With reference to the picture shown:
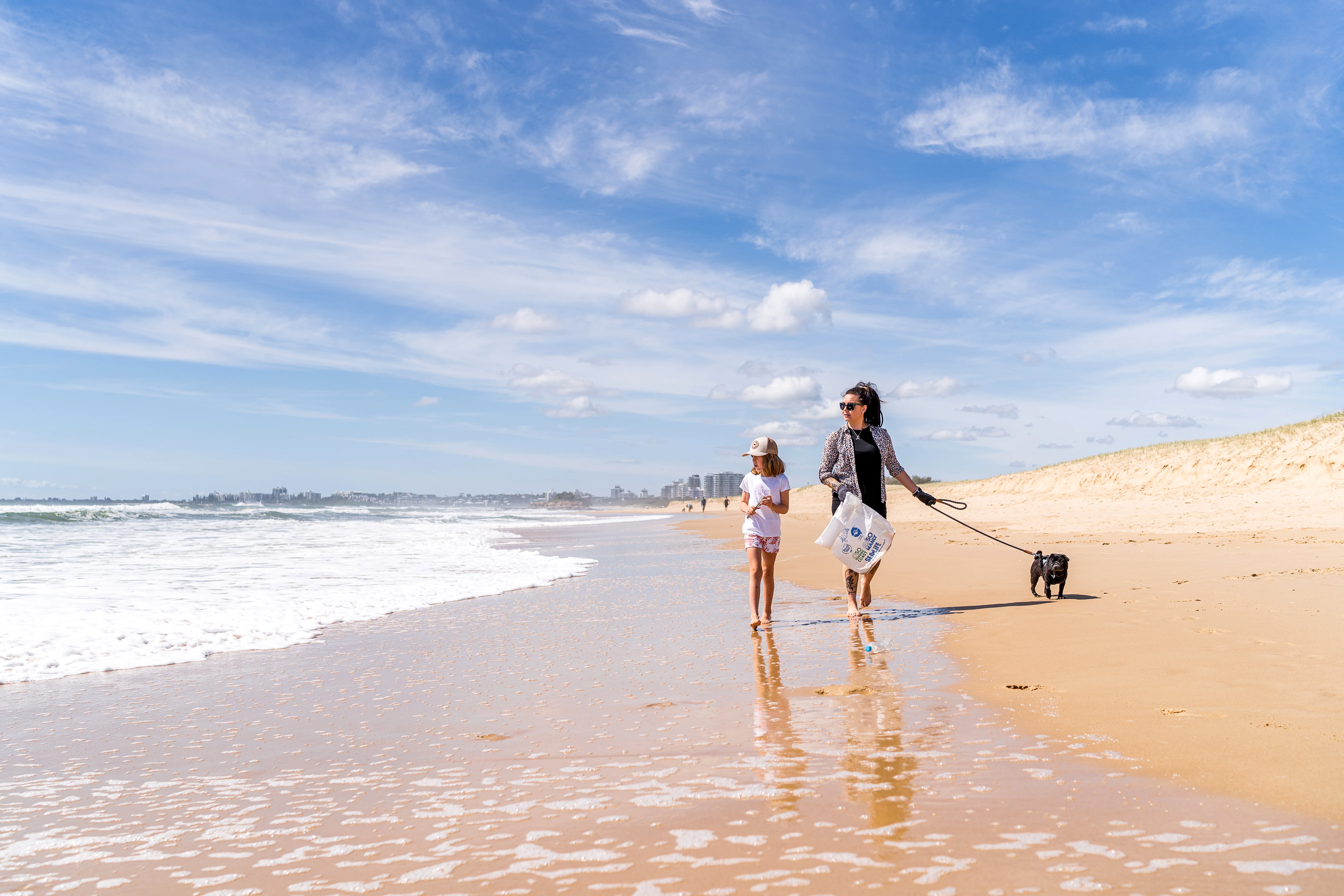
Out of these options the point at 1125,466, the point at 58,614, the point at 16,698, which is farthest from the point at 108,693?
the point at 1125,466

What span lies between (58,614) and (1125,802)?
8.64m

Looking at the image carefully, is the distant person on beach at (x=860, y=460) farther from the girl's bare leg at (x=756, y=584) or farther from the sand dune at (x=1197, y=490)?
the sand dune at (x=1197, y=490)

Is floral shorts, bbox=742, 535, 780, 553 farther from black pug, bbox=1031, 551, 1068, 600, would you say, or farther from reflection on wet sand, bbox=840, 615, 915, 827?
black pug, bbox=1031, 551, 1068, 600

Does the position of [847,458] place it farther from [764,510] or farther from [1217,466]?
[1217,466]

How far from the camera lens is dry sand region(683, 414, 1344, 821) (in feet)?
10.1

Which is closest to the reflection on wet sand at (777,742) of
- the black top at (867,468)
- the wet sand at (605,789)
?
the wet sand at (605,789)

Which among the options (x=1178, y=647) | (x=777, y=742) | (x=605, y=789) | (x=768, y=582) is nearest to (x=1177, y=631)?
(x=1178, y=647)

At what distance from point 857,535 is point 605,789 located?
430cm

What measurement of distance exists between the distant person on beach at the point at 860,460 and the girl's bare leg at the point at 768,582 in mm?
687

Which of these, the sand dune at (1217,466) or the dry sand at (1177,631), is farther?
the sand dune at (1217,466)

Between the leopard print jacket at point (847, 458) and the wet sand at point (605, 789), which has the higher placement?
the leopard print jacket at point (847, 458)

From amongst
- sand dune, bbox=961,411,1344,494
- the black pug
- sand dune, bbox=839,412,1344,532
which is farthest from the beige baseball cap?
sand dune, bbox=961,411,1344,494

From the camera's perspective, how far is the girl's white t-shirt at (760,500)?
267 inches

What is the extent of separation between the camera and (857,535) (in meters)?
6.74
